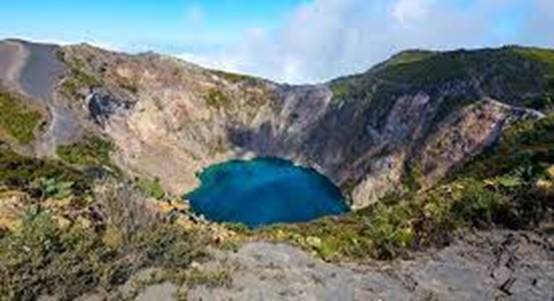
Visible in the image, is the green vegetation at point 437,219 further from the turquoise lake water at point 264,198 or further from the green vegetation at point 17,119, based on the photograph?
the green vegetation at point 17,119

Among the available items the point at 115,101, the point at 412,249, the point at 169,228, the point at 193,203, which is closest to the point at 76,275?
the point at 169,228

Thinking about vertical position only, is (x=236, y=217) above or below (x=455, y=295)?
below

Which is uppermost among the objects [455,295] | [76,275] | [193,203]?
[455,295]

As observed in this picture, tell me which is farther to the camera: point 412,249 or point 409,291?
point 412,249

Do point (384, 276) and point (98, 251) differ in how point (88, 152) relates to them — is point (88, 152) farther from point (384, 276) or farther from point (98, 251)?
point (98, 251)

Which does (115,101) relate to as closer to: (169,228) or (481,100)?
(481,100)

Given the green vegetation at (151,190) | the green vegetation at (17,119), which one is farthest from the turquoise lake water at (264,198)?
the green vegetation at (151,190)

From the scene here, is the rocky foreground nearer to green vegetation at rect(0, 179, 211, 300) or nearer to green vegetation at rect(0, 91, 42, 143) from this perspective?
green vegetation at rect(0, 179, 211, 300)
